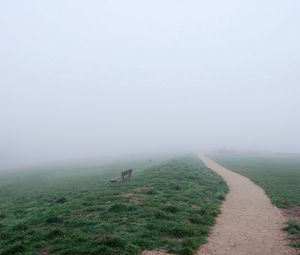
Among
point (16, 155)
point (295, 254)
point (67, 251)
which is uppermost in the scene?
point (16, 155)

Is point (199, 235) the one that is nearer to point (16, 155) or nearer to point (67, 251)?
point (67, 251)

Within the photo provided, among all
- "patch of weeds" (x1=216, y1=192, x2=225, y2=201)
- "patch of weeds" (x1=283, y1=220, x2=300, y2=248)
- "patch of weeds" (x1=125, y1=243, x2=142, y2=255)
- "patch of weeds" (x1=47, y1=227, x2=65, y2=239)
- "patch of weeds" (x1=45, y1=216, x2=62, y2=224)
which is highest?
"patch of weeds" (x1=45, y1=216, x2=62, y2=224)

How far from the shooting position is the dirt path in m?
15.7

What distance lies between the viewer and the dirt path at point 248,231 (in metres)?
15.7

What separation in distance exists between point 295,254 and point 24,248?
11007 millimetres

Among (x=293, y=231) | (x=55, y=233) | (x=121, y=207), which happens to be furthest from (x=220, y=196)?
(x=55, y=233)

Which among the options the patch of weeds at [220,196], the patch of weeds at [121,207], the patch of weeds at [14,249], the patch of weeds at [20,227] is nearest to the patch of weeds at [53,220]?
the patch of weeds at [20,227]

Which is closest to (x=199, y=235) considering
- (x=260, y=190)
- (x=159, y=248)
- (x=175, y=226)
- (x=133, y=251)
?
(x=175, y=226)

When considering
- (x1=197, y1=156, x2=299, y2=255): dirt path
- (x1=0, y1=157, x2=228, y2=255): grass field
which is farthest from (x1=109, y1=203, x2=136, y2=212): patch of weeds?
(x1=197, y1=156, x2=299, y2=255): dirt path

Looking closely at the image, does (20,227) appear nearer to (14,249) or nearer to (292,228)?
(14,249)

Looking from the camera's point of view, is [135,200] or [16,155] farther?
[16,155]

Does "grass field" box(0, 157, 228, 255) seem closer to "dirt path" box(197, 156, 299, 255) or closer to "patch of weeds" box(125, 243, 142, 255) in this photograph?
"patch of weeds" box(125, 243, 142, 255)

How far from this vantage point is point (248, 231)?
18.8 m

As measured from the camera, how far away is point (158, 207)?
73.6 ft
